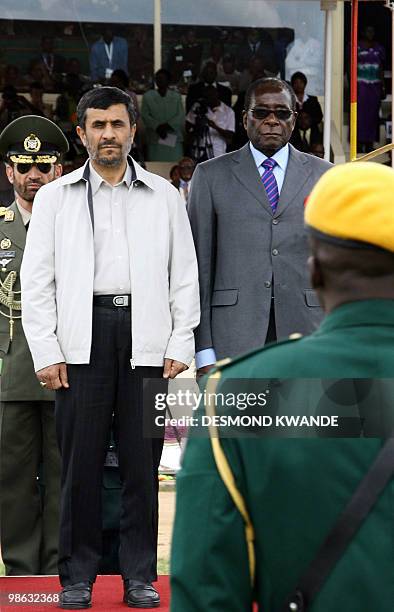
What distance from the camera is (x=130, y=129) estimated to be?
487cm

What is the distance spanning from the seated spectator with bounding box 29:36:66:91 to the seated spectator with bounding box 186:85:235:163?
150 cm

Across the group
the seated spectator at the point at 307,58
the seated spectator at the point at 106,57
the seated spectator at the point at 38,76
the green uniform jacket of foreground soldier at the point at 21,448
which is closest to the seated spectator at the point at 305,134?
the seated spectator at the point at 307,58

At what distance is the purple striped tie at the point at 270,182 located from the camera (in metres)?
4.79

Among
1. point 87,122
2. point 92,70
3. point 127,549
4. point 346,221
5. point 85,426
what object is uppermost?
point 92,70

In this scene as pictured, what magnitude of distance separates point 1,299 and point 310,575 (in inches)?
138

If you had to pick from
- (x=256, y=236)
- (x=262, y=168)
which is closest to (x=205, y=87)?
(x=262, y=168)

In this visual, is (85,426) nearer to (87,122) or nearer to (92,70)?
(87,122)

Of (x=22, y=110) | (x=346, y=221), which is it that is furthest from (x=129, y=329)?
(x=22, y=110)

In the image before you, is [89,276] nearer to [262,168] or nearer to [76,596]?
[262,168]

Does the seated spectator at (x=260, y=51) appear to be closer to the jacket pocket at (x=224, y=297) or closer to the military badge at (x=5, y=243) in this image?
the military badge at (x=5, y=243)

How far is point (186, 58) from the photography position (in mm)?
14750

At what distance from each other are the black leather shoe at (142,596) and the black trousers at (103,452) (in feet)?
0.11

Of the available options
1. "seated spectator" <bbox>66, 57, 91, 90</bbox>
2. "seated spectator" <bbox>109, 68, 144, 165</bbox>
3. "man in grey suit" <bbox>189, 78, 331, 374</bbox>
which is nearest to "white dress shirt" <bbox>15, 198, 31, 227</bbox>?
"man in grey suit" <bbox>189, 78, 331, 374</bbox>

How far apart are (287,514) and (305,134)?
455 inches
